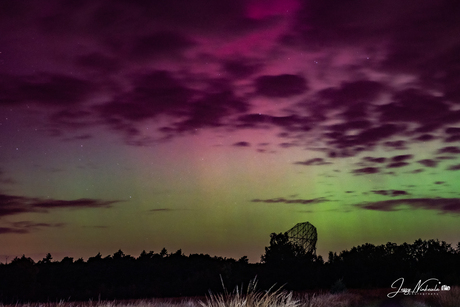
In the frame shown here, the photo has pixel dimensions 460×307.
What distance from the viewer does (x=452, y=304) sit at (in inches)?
842

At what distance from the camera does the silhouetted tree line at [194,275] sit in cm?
4728

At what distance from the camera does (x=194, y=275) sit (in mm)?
51094

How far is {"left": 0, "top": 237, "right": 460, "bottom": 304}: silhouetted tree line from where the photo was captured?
155 feet

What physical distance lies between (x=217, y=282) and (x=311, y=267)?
36.8 feet

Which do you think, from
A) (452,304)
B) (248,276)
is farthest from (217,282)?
(452,304)

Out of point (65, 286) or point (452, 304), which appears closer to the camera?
point (452, 304)

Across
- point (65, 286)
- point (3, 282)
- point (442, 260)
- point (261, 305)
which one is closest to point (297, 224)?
point (442, 260)

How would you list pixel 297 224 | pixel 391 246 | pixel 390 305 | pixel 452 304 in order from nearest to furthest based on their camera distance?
1. pixel 452 304
2. pixel 390 305
3. pixel 297 224
4. pixel 391 246

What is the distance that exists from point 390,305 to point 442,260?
3279 centimetres

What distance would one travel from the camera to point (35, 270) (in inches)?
1941

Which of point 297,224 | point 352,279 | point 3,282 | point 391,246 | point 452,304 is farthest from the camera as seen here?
point 391,246

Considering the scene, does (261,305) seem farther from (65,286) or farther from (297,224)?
(65,286)

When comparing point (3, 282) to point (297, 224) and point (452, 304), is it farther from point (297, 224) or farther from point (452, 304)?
point (452, 304)

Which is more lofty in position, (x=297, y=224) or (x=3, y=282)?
(x=297, y=224)
